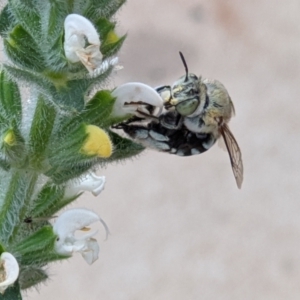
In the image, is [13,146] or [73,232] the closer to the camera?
[13,146]

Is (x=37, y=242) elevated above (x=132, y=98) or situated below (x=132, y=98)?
below

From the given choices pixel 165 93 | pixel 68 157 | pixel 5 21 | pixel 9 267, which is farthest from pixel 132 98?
pixel 9 267

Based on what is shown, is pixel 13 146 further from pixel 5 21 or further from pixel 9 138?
pixel 5 21

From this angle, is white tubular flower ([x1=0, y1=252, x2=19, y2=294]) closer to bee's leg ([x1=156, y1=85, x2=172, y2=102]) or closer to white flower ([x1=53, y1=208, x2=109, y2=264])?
white flower ([x1=53, y1=208, x2=109, y2=264])

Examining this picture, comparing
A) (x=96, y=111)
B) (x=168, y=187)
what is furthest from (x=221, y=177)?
(x=96, y=111)

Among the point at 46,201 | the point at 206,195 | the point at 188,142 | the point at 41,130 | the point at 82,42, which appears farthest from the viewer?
the point at 206,195

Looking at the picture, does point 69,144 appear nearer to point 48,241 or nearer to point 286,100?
point 48,241

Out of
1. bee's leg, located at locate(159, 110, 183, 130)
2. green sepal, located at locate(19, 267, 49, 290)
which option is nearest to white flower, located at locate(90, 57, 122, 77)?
bee's leg, located at locate(159, 110, 183, 130)
